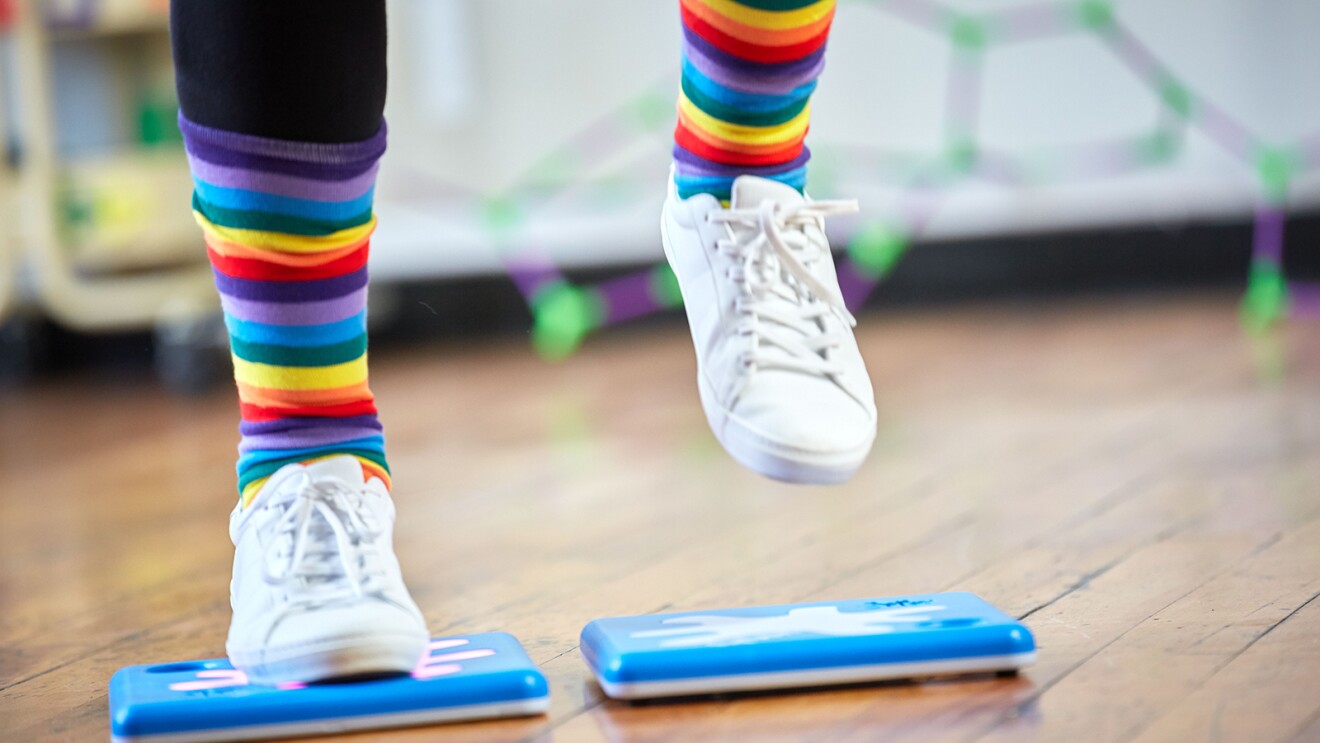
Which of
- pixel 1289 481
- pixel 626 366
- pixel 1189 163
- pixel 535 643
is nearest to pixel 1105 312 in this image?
pixel 1189 163

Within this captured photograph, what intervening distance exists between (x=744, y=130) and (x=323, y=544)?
33cm

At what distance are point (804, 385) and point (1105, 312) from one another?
2.06 m

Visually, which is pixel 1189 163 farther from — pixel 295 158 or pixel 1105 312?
pixel 295 158

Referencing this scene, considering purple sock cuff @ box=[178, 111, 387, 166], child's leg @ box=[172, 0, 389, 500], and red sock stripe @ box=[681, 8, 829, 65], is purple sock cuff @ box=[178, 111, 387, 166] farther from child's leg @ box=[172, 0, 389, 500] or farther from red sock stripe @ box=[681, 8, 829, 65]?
red sock stripe @ box=[681, 8, 829, 65]

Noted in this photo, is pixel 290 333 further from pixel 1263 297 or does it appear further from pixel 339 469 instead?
pixel 1263 297

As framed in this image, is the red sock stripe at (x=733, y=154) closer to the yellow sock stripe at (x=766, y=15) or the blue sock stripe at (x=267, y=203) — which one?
the yellow sock stripe at (x=766, y=15)

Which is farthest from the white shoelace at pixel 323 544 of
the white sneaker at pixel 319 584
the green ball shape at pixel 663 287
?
the green ball shape at pixel 663 287

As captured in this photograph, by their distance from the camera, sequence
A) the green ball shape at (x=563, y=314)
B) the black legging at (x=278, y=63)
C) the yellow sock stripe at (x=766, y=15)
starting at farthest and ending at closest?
the green ball shape at (x=563, y=314), the yellow sock stripe at (x=766, y=15), the black legging at (x=278, y=63)

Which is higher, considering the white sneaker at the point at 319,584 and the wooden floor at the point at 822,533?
the white sneaker at the point at 319,584

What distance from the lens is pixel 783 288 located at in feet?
2.74

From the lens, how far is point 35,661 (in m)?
0.95

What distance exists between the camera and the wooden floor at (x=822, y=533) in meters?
0.74

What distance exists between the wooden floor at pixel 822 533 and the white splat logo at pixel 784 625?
0.11 feet

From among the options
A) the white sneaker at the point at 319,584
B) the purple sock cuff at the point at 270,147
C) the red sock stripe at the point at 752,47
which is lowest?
the white sneaker at the point at 319,584
